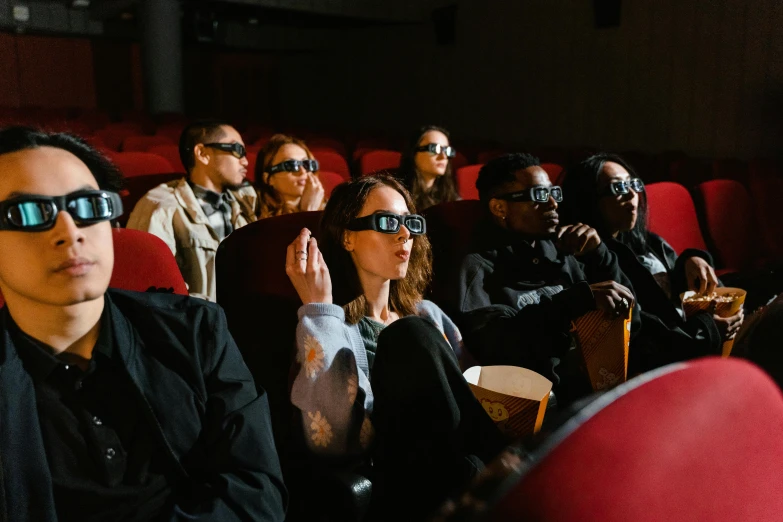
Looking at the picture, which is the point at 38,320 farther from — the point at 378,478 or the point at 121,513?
the point at 378,478

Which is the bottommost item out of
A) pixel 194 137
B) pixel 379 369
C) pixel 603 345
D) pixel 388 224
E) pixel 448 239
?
pixel 603 345

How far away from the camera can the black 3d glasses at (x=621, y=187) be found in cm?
219

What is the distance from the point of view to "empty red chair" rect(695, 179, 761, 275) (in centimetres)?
301

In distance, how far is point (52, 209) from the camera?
832 mm

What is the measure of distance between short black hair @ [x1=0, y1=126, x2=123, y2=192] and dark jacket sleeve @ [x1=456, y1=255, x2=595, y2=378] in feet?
3.25

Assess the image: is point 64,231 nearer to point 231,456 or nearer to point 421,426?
point 231,456

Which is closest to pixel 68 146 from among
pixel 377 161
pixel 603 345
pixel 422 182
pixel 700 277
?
pixel 603 345

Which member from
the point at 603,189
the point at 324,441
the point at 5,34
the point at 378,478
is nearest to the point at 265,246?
the point at 324,441

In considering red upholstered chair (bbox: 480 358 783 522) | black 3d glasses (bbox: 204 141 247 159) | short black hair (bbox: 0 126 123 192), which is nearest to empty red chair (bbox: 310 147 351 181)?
black 3d glasses (bbox: 204 141 247 159)

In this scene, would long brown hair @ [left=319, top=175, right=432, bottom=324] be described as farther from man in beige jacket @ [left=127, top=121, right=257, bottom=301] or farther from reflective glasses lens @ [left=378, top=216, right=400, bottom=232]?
man in beige jacket @ [left=127, top=121, right=257, bottom=301]

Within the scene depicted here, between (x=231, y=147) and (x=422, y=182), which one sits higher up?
(x=231, y=147)

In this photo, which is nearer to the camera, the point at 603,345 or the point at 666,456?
the point at 666,456

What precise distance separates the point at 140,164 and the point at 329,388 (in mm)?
1961

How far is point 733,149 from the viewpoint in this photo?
6.16m
